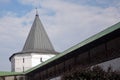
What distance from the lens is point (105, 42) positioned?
72.0 ft

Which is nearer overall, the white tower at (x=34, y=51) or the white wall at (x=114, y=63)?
the white wall at (x=114, y=63)

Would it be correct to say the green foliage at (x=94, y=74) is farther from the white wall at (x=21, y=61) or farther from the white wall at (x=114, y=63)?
the white wall at (x=21, y=61)

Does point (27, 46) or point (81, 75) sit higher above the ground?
point (27, 46)

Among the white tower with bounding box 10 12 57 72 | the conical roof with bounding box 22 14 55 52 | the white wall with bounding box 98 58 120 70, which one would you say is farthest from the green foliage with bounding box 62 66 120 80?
the conical roof with bounding box 22 14 55 52

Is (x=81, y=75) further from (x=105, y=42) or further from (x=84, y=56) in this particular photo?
(x=84, y=56)

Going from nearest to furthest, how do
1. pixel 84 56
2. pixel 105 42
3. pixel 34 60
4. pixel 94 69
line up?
1. pixel 94 69
2. pixel 105 42
3. pixel 84 56
4. pixel 34 60

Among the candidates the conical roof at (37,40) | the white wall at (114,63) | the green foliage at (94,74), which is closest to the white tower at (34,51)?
the conical roof at (37,40)

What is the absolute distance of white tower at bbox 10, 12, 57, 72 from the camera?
56.6m

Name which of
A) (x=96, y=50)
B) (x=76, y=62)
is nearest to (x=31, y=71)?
(x=76, y=62)

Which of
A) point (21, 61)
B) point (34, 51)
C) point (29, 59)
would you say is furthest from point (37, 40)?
point (21, 61)

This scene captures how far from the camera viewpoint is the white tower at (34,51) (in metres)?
56.6

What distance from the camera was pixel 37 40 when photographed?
59094mm

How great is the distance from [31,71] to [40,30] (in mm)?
23391

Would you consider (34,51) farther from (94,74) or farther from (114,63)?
(94,74)
